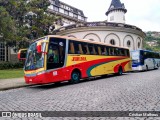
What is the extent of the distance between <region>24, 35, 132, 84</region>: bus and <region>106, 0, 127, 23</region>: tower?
36.1 metres

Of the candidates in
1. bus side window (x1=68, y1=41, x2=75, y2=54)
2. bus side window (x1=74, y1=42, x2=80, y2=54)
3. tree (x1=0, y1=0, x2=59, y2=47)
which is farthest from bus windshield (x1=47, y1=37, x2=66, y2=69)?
tree (x1=0, y1=0, x2=59, y2=47)

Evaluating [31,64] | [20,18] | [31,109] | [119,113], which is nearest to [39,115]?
[31,109]

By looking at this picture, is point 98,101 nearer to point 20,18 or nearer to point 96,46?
point 96,46

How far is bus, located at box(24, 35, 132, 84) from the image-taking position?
1134 centimetres

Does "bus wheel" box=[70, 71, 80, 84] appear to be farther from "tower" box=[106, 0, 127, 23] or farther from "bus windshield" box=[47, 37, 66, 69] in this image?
"tower" box=[106, 0, 127, 23]

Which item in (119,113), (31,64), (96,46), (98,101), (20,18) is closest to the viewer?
(119,113)

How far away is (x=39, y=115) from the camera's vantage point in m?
5.50

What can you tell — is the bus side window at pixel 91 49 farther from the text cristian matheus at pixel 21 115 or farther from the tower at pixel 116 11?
the tower at pixel 116 11

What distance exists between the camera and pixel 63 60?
12445 mm

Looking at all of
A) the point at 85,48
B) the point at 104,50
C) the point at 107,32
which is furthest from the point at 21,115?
the point at 107,32

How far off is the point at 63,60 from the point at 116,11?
143 ft

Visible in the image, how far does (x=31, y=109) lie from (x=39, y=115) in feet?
2.71

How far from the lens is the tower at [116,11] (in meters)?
51.5

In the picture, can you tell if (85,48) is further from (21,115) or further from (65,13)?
(65,13)
